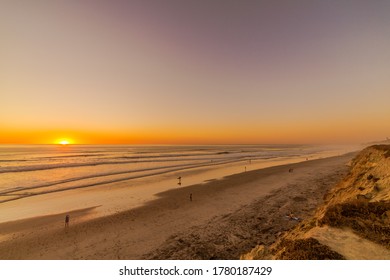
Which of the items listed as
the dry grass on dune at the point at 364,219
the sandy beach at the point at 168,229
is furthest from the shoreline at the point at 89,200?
the dry grass on dune at the point at 364,219

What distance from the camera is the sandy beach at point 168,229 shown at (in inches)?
424

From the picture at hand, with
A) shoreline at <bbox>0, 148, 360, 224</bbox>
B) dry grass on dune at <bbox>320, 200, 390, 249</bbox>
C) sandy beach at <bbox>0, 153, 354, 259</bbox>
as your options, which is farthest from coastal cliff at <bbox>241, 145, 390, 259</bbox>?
shoreline at <bbox>0, 148, 360, 224</bbox>

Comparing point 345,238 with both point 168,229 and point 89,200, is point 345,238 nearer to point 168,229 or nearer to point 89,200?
point 168,229

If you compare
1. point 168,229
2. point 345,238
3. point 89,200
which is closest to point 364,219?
point 345,238

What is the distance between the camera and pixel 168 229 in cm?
1338

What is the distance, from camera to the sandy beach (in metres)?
10.8

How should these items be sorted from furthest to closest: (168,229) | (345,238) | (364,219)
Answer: (168,229) → (364,219) → (345,238)

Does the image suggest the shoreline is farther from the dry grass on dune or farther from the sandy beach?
the dry grass on dune

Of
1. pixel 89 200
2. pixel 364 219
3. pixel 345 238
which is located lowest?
pixel 89 200

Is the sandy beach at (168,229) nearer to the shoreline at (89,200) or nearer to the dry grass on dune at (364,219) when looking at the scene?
the shoreline at (89,200)

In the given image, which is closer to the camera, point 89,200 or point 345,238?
point 345,238
